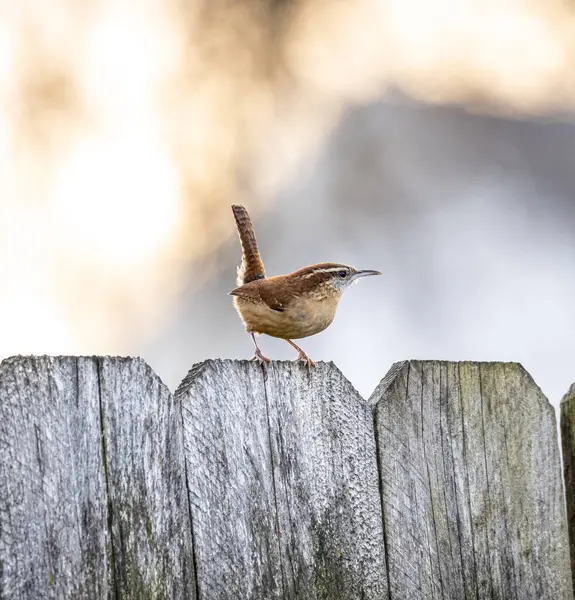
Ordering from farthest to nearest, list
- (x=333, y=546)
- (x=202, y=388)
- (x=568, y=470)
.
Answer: (x=568, y=470), (x=333, y=546), (x=202, y=388)

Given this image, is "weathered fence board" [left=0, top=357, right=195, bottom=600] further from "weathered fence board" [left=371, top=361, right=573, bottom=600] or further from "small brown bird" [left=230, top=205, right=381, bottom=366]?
"small brown bird" [left=230, top=205, right=381, bottom=366]

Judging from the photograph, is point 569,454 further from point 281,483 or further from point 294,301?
point 294,301

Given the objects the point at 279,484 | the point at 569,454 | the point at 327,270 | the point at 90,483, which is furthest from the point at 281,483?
the point at 327,270

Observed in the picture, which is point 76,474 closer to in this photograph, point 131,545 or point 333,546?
point 131,545

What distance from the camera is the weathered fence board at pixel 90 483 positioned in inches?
78.6

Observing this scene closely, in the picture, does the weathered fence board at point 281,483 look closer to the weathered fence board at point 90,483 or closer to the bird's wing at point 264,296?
the weathered fence board at point 90,483

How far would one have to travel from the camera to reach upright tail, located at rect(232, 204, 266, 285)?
185 inches

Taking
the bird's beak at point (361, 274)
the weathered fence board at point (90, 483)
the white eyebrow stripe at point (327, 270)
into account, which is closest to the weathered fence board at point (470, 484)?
the weathered fence board at point (90, 483)

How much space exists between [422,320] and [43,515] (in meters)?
4.09

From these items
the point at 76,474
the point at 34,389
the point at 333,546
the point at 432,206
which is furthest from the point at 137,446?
the point at 432,206

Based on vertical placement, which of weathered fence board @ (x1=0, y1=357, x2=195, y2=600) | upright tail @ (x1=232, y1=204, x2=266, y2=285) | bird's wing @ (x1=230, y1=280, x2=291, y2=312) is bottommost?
weathered fence board @ (x1=0, y1=357, x2=195, y2=600)

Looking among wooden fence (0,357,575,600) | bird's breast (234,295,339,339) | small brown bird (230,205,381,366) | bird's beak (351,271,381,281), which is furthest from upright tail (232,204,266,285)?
wooden fence (0,357,575,600)

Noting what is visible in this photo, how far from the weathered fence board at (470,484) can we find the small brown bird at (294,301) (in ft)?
3.03

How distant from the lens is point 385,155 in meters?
6.18
